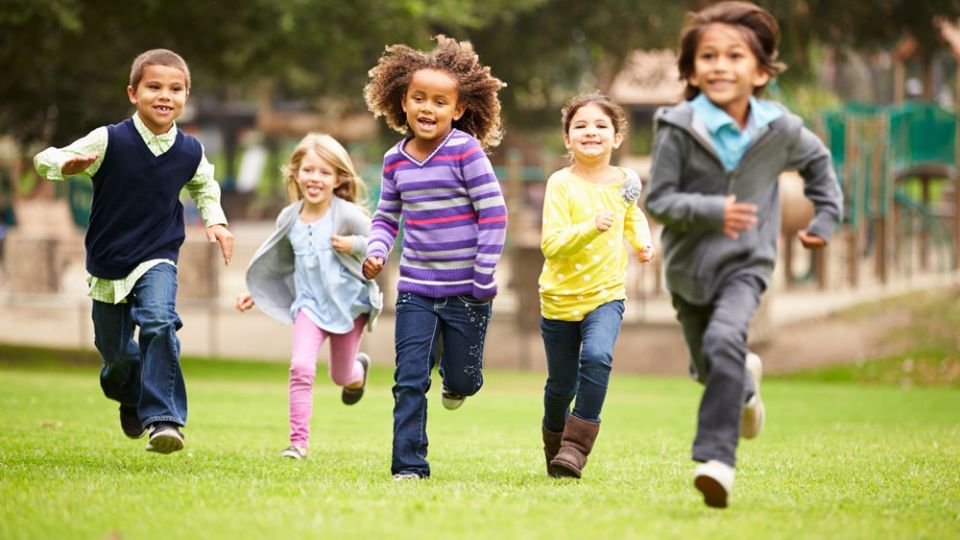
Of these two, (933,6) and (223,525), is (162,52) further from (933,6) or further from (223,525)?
(933,6)

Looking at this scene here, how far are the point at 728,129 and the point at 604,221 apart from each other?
0.87 metres

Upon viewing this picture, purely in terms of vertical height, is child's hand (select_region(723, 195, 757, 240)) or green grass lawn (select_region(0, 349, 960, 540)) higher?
child's hand (select_region(723, 195, 757, 240))

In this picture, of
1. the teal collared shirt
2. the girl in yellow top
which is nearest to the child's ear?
the teal collared shirt

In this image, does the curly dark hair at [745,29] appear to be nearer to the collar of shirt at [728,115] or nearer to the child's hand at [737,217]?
the collar of shirt at [728,115]

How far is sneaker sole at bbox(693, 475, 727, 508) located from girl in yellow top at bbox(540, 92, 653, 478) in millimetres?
1364

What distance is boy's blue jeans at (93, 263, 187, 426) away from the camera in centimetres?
761

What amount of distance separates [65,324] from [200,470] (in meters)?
21.3

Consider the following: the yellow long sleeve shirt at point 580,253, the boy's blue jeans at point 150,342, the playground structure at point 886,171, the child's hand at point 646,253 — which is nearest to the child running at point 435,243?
the yellow long sleeve shirt at point 580,253

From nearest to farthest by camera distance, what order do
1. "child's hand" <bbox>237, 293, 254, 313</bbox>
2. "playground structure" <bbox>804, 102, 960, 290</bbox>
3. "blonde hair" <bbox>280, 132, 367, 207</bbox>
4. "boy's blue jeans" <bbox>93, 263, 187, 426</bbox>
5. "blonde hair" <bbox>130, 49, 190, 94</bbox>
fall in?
"boy's blue jeans" <bbox>93, 263, 187, 426</bbox> < "blonde hair" <bbox>130, 49, 190, 94</bbox> < "child's hand" <bbox>237, 293, 254, 313</bbox> < "blonde hair" <bbox>280, 132, 367, 207</bbox> < "playground structure" <bbox>804, 102, 960, 290</bbox>

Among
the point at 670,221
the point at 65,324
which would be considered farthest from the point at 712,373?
the point at 65,324

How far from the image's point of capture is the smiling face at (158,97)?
303 inches

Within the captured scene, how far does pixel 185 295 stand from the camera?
83.8 ft

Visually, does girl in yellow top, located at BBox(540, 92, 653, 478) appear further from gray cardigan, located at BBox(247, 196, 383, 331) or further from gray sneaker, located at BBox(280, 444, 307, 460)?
gray cardigan, located at BBox(247, 196, 383, 331)

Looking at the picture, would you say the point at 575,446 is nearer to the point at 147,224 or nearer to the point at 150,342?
the point at 150,342
